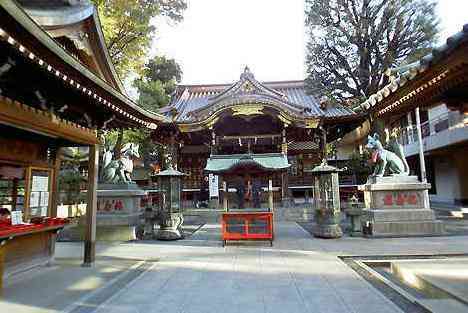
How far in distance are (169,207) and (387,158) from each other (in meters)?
8.11

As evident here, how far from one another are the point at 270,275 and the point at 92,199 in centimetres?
440

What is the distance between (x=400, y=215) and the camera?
10.4m

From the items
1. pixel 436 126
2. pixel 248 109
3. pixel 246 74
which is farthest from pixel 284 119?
pixel 436 126

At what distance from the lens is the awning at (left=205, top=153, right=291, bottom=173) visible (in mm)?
10695

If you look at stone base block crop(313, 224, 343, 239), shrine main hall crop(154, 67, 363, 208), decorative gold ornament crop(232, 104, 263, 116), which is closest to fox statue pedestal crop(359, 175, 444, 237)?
stone base block crop(313, 224, 343, 239)

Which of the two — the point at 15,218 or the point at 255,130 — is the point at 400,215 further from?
the point at 15,218

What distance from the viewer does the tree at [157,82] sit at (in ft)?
74.6

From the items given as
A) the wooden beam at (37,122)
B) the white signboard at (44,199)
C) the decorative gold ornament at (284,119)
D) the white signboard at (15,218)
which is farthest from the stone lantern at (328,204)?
the white signboard at (15,218)

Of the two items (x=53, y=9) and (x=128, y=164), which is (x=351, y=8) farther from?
(x=53, y=9)

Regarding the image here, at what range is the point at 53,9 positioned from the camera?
6.06 m

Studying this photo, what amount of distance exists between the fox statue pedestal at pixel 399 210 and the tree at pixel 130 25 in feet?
41.5

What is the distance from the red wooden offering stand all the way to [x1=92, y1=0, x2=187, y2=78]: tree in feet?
32.7

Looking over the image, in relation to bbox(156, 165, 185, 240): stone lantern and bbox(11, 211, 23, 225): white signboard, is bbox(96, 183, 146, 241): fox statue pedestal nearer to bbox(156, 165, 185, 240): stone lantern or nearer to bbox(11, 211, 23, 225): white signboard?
bbox(156, 165, 185, 240): stone lantern

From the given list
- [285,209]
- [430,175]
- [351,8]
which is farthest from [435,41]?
[285,209]
